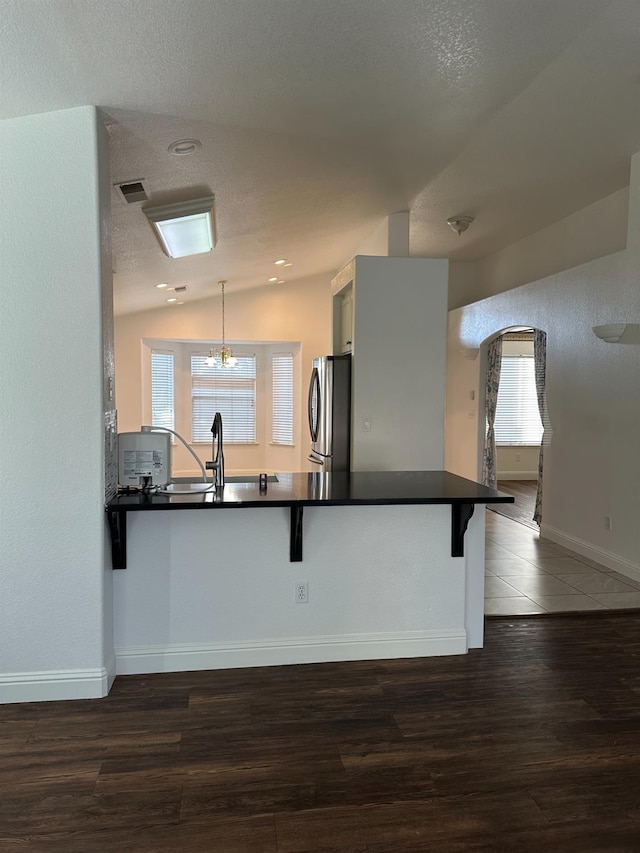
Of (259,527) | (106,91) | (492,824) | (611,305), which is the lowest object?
(492,824)

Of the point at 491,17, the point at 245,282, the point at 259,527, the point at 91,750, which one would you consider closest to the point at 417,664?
the point at 259,527

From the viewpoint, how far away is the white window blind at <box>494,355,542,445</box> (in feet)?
34.3

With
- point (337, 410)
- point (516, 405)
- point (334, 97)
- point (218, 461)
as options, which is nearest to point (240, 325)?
point (337, 410)

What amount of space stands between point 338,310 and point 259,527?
336cm

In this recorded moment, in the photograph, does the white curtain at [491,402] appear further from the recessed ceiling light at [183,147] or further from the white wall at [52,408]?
the white wall at [52,408]

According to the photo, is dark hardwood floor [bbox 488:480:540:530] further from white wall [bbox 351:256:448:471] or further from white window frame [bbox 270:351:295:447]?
white window frame [bbox 270:351:295:447]

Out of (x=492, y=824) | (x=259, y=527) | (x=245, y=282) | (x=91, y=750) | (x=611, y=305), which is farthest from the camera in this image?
(x=245, y=282)

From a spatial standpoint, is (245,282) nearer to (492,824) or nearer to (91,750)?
(91,750)

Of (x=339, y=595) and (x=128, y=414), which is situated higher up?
(x=128, y=414)

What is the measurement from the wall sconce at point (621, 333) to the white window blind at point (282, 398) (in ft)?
16.4

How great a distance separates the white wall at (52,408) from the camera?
2631 millimetres

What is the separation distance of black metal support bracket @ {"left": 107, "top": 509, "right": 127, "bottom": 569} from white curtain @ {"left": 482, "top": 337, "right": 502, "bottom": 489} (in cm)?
518

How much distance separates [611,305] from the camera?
475cm

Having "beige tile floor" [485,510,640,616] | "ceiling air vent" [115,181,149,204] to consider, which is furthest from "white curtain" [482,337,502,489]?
"ceiling air vent" [115,181,149,204]
